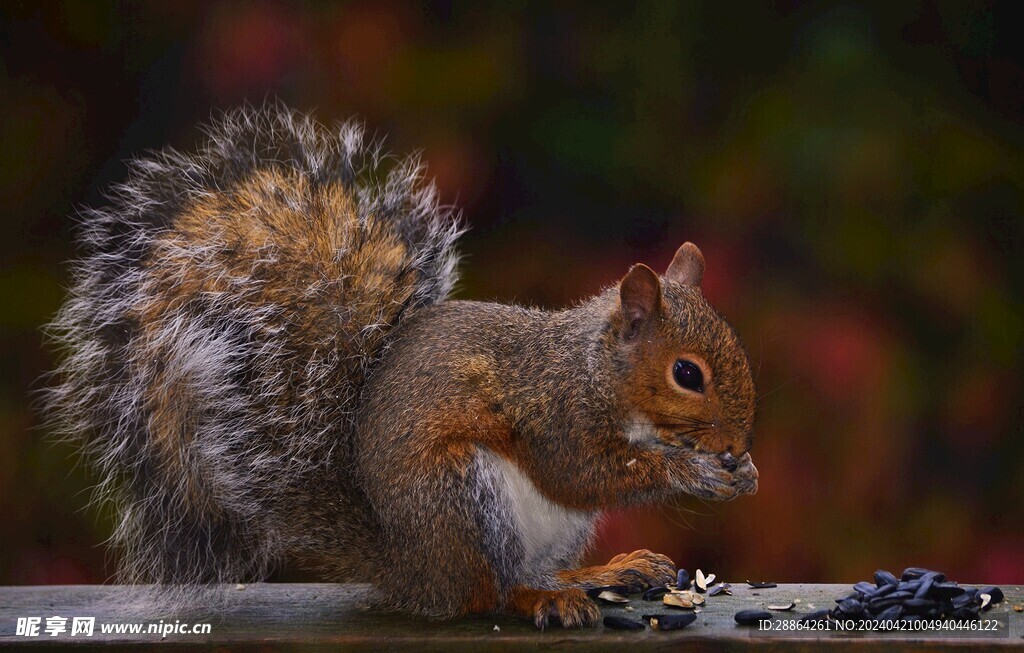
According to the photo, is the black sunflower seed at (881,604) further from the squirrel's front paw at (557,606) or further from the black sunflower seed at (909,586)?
the squirrel's front paw at (557,606)

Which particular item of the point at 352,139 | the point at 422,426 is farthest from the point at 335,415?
the point at 352,139

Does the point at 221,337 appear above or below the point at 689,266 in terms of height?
below

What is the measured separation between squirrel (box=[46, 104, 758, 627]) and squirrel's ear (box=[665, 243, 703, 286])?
0.02m

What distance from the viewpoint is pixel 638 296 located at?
246cm

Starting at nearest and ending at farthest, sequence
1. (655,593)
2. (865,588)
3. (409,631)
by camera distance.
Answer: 1. (409,631)
2. (865,588)
3. (655,593)

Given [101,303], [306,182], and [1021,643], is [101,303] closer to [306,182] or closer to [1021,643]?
[306,182]

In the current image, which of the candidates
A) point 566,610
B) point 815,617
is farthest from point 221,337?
point 815,617

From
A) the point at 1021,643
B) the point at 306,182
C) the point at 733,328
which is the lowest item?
the point at 1021,643

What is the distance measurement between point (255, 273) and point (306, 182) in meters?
0.28

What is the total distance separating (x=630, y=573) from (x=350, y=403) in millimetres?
712

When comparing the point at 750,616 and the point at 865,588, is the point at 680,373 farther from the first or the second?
the point at 865,588

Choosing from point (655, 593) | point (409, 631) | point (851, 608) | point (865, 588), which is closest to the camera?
point (409, 631)

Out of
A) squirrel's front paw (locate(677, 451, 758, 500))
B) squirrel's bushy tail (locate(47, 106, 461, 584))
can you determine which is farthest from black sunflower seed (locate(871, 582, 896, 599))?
squirrel's bushy tail (locate(47, 106, 461, 584))

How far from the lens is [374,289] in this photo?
264cm
